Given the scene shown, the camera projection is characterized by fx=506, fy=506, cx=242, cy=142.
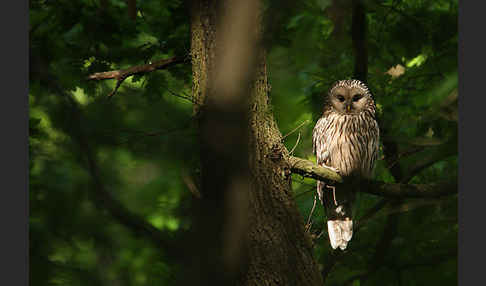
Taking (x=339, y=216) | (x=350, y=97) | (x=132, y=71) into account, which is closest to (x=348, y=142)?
(x=350, y=97)

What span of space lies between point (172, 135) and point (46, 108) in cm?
55

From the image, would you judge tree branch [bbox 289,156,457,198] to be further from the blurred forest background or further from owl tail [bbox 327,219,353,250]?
owl tail [bbox 327,219,353,250]

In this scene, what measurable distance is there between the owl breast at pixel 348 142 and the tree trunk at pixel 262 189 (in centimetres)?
165

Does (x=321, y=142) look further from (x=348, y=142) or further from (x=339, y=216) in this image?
(x=339, y=216)

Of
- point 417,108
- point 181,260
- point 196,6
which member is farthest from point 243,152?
point 417,108

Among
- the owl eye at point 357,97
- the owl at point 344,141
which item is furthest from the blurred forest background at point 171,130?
the owl eye at point 357,97

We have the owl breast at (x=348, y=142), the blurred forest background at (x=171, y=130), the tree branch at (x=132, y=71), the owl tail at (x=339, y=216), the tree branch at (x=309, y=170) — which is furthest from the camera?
the owl tail at (x=339, y=216)

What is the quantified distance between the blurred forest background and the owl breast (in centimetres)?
20

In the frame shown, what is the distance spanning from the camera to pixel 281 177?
293cm

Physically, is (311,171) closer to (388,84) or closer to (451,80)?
(451,80)

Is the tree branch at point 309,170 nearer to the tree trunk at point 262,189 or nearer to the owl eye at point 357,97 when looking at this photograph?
the tree trunk at point 262,189

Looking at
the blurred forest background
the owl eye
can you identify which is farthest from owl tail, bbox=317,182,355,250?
the owl eye

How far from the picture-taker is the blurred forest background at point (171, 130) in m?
1.76

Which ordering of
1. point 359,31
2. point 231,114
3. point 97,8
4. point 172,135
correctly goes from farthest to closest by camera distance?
point 359,31
point 97,8
point 231,114
point 172,135
